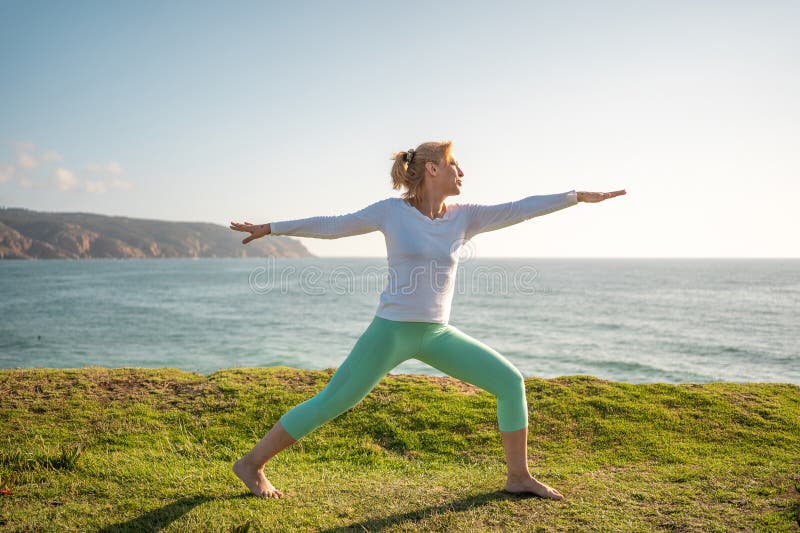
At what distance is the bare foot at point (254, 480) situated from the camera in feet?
12.4

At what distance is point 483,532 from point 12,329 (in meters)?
37.5

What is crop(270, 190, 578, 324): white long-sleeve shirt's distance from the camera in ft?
11.5

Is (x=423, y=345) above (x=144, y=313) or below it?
above

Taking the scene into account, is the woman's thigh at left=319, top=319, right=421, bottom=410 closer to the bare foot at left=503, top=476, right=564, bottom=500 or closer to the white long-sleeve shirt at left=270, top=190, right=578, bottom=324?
the white long-sleeve shirt at left=270, top=190, right=578, bottom=324

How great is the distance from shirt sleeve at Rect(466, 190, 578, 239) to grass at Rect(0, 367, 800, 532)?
201cm

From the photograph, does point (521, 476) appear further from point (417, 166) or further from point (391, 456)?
point (417, 166)

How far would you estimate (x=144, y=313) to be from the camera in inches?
1657

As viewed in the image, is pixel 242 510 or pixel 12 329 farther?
pixel 12 329

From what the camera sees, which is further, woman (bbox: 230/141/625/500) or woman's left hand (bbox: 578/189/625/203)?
woman's left hand (bbox: 578/189/625/203)

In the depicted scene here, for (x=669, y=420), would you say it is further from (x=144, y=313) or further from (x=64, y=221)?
(x=64, y=221)

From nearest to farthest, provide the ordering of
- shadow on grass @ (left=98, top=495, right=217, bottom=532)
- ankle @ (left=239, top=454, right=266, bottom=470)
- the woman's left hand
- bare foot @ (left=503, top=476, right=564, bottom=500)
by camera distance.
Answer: shadow on grass @ (left=98, top=495, right=217, bottom=532) → bare foot @ (left=503, top=476, right=564, bottom=500) → ankle @ (left=239, top=454, right=266, bottom=470) → the woman's left hand

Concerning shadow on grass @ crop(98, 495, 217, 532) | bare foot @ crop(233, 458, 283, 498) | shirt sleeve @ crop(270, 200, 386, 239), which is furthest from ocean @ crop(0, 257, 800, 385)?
shirt sleeve @ crop(270, 200, 386, 239)

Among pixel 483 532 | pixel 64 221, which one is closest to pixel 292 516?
pixel 483 532

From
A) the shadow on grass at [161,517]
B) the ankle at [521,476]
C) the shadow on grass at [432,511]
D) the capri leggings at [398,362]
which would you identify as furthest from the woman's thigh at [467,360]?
the shadow on grass at [161,517]
